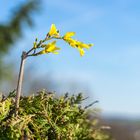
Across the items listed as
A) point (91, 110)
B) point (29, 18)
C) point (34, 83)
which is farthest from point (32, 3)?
point (34, 83)

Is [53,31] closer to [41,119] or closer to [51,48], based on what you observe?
[51,48]

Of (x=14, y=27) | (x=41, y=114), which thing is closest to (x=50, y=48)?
(x=41, y=114)

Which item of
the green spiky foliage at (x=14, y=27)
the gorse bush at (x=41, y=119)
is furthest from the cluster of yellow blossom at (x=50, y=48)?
the green spiky foliage at (x=14, y=27)

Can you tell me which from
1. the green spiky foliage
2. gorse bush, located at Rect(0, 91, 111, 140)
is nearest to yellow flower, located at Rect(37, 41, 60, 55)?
gorse bush, located at Rect(0, 91, 111, 140)

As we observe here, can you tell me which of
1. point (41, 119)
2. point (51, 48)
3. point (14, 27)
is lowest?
point (41, 119)

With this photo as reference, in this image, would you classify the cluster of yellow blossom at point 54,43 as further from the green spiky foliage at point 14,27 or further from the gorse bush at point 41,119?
the green spiky foliage at point 14,27

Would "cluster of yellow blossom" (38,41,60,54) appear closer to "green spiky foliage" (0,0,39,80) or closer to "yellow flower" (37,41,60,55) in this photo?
"yellow flower" (37,41,60,55)
